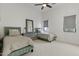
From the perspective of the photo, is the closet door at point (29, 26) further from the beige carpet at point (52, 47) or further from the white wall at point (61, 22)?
the white wall at point (61, 22)

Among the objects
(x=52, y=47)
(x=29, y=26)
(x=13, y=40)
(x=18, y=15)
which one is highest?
(x=18, y=15)

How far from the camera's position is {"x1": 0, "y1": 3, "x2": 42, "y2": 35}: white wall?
1.77m

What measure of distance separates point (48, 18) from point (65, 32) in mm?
586

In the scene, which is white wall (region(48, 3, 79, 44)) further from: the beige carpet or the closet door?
the closet door

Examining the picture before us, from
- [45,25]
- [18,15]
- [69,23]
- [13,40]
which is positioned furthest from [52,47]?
[18,15]

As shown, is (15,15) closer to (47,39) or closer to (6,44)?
(6,44)

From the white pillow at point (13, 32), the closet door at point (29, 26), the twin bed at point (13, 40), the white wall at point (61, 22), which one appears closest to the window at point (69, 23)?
the white wall at point (61, 22)

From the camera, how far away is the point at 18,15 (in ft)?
6.22

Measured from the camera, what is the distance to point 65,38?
6.64 feet

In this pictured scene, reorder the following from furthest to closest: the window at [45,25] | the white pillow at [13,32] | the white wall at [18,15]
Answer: the window at [45,25]
the white pillow at [13,32]
the white wall at [18,15]

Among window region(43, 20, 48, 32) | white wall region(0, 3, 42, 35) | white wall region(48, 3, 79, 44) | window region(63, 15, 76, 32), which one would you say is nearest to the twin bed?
white wall region(0, 3, 42, 35)

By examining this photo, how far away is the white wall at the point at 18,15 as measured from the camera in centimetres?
177

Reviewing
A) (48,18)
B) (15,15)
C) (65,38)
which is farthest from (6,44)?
(65,38)

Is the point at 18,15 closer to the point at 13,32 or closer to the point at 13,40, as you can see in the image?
the point at 13,32
